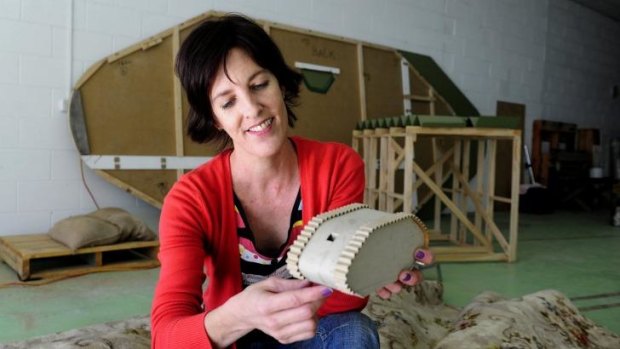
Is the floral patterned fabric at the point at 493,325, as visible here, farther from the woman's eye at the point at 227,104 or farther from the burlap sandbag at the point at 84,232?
the burlap sandbag at the point at 84,232

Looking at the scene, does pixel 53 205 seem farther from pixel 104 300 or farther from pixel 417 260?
pixel 417 260

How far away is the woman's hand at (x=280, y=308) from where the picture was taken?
826 millimetres

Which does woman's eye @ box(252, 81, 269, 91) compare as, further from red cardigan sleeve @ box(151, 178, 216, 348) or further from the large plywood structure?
the large plywood structure

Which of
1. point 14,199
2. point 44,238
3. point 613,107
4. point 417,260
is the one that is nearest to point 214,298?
point 417,260

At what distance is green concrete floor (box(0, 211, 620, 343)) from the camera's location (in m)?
2.37

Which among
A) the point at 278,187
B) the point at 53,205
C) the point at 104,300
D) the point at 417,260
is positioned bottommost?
the point at 104,300

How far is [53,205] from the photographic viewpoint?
11.6 feet

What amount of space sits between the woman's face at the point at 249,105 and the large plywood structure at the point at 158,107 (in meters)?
2.74

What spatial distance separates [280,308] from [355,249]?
16 centimetres

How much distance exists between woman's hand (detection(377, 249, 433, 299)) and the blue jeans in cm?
14

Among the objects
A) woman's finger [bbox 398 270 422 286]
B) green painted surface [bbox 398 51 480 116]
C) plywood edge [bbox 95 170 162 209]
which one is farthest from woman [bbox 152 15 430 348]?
green painted surface [bbox 398 51 480 116]

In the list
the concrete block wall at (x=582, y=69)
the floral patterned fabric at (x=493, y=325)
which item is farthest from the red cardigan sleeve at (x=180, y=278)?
the concrete block wall at (x=582, y=69)

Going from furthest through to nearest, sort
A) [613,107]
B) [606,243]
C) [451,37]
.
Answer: [613,107] → [451,37] → [606,243]

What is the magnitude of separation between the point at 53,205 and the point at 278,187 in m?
2.83
